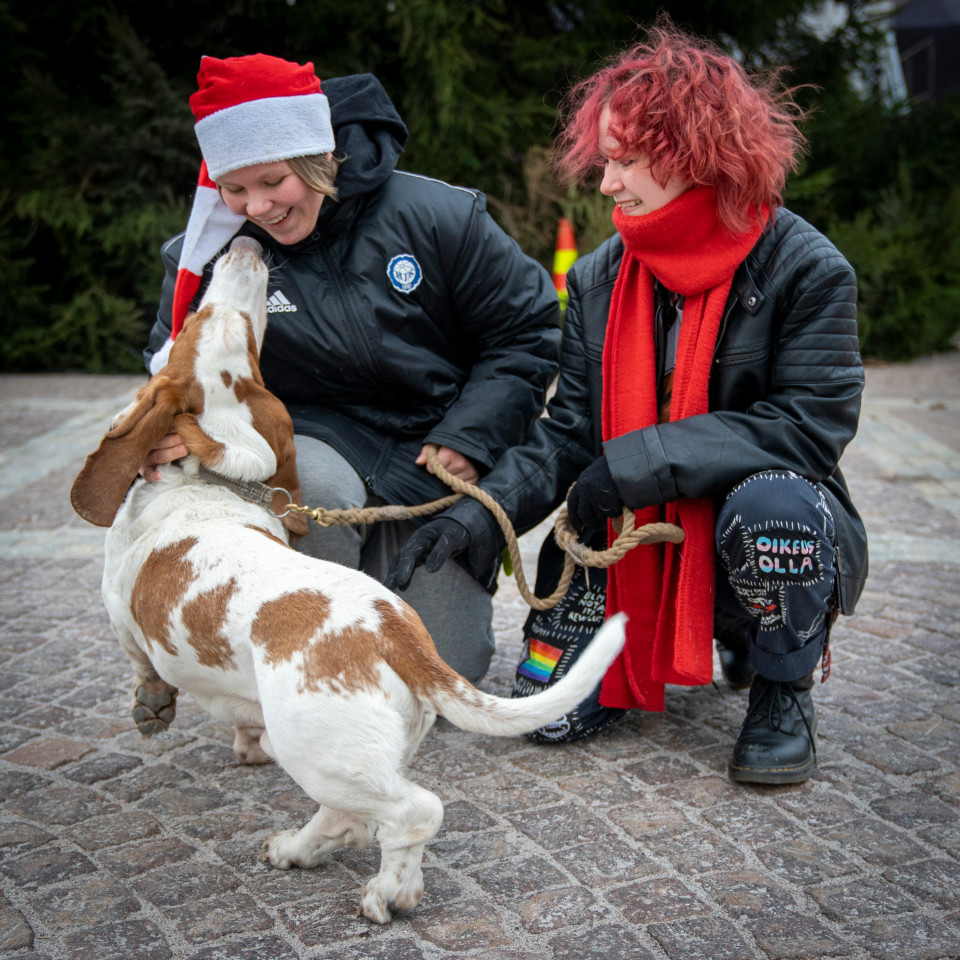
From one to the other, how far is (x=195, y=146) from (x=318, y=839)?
8.95 meters

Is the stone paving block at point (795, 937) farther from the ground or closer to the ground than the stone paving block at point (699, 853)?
farther from the ground

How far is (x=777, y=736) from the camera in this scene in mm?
2678

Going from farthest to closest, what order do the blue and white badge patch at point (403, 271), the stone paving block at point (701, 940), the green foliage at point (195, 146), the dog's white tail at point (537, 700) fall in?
the green foliage at point (195, 146) < the blue and white badge patch at point (403, 271) < the stone paving block at point (701, 940) < the dog's white tail at point (537, 700)

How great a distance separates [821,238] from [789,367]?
14.5 inches

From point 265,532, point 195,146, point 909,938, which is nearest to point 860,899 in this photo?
point 909,938

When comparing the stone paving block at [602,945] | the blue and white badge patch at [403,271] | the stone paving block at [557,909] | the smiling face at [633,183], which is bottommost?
the stone paving block at [557,909]

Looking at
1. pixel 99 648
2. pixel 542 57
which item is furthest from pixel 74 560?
pixel 542 57

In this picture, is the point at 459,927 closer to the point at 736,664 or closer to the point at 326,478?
the point at 326,478

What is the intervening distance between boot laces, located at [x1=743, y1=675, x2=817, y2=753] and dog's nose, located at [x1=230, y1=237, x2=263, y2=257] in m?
1.93

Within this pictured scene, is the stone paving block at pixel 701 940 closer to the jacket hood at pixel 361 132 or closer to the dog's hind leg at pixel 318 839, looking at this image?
the dog's hind leg at pixel 318 839

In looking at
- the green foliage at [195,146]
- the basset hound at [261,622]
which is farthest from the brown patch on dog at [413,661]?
the green foliage at [195,146]

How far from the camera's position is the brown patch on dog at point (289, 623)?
205 centimetres

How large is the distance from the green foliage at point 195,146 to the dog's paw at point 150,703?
25.0 ft

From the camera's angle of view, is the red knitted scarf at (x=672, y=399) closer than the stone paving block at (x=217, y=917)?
No
